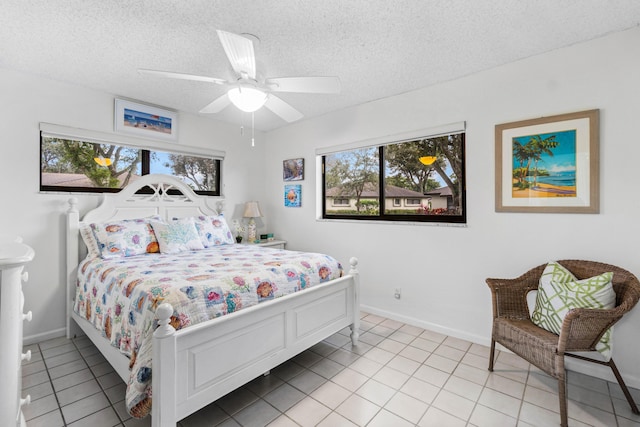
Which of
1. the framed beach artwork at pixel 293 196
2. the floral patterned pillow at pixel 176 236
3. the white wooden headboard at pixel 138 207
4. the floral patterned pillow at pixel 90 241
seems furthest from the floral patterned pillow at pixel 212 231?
the framed beach artwork at pixel 293 196

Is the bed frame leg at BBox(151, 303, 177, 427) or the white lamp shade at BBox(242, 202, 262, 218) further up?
the white lamp shade at BBox(242, 202, 262, 218)

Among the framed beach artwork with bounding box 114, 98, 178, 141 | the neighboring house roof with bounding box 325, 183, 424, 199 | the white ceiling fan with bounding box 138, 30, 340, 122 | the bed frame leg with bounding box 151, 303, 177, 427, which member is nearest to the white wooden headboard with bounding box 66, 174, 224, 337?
the framed beach artwork with bounding box 114, 98, 178, 141

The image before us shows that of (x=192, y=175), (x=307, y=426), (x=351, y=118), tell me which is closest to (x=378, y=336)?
(x=307, y=426)

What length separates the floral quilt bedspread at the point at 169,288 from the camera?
5.15 ft

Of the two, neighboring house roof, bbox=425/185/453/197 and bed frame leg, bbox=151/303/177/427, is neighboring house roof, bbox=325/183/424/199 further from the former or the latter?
bed frame leg, bbox=151/303/177/427

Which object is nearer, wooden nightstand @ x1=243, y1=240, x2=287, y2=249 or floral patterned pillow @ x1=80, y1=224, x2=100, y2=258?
floral patterned pillow @ x1=80, y1=224, x2=100, y2=258

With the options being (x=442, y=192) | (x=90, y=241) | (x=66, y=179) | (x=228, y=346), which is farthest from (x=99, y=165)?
(x=442, y=192)

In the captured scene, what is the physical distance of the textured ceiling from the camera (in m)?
1.81

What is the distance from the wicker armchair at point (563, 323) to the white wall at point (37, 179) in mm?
3835

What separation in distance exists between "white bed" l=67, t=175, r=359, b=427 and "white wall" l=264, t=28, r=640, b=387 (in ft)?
2.71

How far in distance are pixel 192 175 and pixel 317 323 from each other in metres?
2.69

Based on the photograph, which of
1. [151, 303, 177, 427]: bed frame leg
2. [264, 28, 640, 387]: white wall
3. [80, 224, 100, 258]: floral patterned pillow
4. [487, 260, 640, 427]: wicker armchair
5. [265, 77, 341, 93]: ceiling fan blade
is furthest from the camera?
[80, 224, 100, 258]: floral patterned pillow

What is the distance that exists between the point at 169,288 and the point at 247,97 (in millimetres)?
1310

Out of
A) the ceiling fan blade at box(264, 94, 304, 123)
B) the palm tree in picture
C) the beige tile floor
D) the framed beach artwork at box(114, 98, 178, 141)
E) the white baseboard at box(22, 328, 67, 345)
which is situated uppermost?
the framed beach artwork at box(114, 98, 178, 141)
